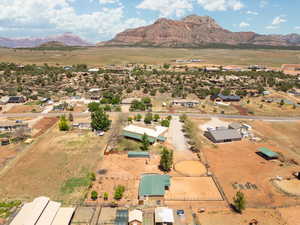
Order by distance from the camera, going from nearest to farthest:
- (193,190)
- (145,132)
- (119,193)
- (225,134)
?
(119,193), (193,190), (145,132), (225,134)

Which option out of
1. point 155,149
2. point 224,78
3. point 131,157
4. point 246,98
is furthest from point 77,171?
point 224,78

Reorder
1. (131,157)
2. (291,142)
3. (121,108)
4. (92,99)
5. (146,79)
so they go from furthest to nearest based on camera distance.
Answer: (146,79)
(92,99)
(121,108)
(291,142)
(131,157)

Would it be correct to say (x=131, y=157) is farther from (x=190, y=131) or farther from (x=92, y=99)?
(x=92, y=99)

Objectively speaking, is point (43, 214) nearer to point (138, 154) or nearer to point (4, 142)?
point (138, 154)

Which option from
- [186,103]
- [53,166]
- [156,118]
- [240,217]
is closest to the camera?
[240,217]

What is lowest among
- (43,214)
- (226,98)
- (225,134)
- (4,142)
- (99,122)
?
(43,214)

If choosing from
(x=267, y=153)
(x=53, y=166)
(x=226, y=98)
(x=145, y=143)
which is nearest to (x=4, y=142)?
(x=53, y=166)
